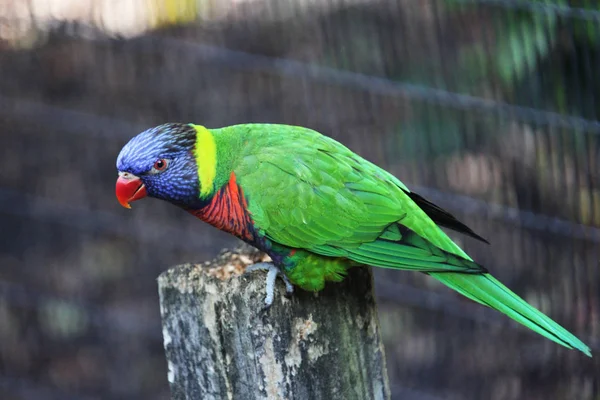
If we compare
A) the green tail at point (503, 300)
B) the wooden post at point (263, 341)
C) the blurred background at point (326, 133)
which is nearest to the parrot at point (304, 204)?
the green tail at point (503, 300)

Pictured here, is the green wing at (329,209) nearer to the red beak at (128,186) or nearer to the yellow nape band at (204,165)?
the yellow nape band at (204,165)

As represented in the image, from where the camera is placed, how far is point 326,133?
391 centimetres

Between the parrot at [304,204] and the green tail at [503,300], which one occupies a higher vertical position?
the parrot at [304,204]

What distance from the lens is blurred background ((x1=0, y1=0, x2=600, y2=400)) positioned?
3.48m

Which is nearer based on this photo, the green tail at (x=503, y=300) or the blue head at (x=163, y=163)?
the green tail at (x=503, y=300)

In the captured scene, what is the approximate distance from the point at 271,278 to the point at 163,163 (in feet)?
2.00

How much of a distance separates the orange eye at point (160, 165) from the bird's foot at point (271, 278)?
43 centimetres

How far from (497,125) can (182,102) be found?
5.76ft

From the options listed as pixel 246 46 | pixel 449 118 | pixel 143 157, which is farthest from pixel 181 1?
pixel 143 157

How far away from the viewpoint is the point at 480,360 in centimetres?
387

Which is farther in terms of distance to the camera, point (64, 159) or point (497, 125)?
point (64, 159)

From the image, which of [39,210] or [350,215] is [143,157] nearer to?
[350,215]

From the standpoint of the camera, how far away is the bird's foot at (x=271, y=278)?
74.8 inches

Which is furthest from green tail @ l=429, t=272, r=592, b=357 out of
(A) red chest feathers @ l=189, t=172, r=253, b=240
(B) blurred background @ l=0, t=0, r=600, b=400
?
(B) blurred background @ l=0, t=0, r=600, b=400
